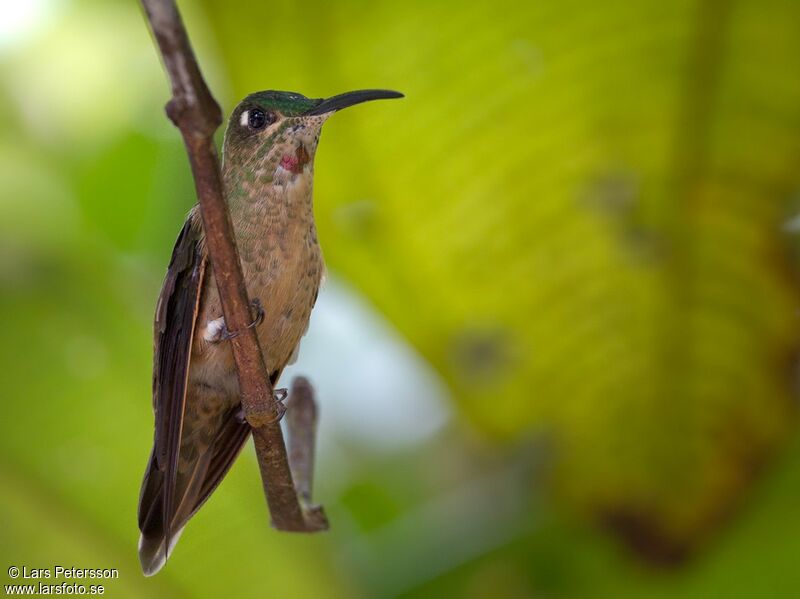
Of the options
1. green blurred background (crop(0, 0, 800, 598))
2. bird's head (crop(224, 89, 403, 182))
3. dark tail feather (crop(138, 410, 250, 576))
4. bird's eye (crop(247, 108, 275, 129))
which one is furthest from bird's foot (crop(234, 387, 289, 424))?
bird's eye (crop(247, 108, 275, 129))

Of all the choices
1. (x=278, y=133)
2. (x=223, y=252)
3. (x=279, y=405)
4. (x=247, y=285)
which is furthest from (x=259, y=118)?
(x=223, y=252)

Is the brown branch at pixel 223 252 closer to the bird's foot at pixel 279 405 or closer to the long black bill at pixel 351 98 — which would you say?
the bird's foot at pixel 279 405

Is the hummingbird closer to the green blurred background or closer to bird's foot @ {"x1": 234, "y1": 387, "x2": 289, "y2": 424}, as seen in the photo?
bird's foot @ {"x1": 234, "y1": 387, "x2": 289, "y2": 424}

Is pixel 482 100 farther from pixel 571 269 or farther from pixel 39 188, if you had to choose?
pixel 39 188

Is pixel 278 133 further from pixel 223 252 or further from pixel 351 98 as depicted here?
pixel 223 252

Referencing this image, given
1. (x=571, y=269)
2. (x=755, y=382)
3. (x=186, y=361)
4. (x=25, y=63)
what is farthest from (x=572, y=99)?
(x=25, y=63)
